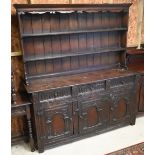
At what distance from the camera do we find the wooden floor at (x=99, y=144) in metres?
2.56

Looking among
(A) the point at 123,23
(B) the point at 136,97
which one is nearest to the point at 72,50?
(A) the point at 123,23

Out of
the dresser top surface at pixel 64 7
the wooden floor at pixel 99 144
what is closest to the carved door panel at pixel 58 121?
the wooden floor at pixel 99 144

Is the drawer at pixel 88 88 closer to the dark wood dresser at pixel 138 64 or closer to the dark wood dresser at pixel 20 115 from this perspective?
the dark wood dresser at pixel 20 115

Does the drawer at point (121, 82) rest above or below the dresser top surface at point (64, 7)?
below

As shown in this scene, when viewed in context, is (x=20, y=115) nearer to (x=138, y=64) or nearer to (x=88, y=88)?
(x=88, y=88)

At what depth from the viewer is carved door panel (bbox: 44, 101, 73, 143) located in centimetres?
250

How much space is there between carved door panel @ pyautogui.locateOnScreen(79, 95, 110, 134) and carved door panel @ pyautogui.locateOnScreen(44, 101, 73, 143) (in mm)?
179

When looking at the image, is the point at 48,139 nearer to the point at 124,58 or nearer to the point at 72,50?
the point at 72,50

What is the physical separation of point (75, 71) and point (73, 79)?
28cm

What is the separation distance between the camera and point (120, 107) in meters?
2.99

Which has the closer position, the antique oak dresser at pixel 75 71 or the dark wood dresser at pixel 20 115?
the dark wood dresser at pixel 20 115

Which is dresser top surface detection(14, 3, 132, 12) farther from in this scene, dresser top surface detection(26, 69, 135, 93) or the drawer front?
the drawer front

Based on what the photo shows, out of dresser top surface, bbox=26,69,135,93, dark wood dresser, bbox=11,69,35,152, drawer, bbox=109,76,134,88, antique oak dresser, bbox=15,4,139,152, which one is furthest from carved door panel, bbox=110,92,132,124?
dark wood dresser, bbox=11,69,35,152
